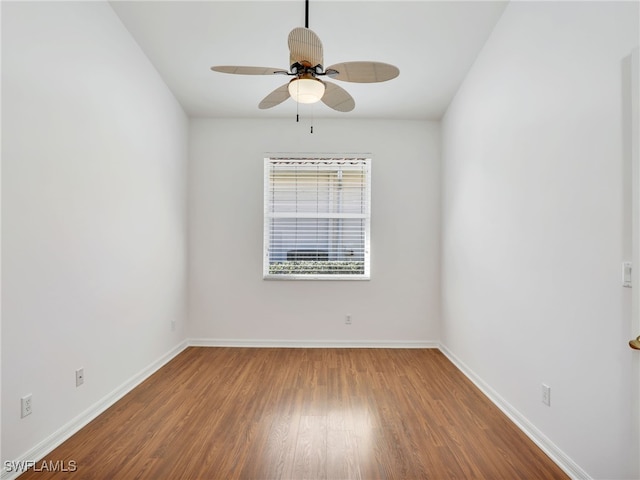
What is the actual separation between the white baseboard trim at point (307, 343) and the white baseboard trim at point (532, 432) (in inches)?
37.2

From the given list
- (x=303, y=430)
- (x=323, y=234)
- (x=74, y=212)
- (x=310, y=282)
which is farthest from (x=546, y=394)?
(x=74, y=212)

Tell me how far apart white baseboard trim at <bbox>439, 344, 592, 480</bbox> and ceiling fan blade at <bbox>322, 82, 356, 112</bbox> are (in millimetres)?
2451

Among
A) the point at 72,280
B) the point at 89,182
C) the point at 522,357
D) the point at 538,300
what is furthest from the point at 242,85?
the point at 522,357

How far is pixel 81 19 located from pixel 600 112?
3157 millimetres

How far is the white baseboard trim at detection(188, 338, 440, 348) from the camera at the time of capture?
4.00m

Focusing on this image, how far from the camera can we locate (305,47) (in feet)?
5.84

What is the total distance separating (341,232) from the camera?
4.16 m

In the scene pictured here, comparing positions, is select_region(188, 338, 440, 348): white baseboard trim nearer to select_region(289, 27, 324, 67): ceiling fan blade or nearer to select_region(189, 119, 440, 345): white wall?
select_region(189, 119, 440, 345): white wall

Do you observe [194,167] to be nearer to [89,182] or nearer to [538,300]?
[89,182]

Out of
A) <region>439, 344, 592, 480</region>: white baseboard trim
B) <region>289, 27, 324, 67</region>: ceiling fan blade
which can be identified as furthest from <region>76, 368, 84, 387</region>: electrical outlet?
<region>439, 344, 592, 480</region>: white baseboard trim

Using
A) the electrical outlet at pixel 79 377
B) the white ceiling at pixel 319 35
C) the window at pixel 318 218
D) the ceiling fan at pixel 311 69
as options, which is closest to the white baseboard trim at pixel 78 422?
the electrical outlet at pixel 79 377

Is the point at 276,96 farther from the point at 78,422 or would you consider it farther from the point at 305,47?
the point at 78,422

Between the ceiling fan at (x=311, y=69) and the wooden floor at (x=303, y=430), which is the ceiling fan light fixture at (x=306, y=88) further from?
the wooden floor at (x=303, y=430)

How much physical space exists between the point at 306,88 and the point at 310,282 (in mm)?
2564
